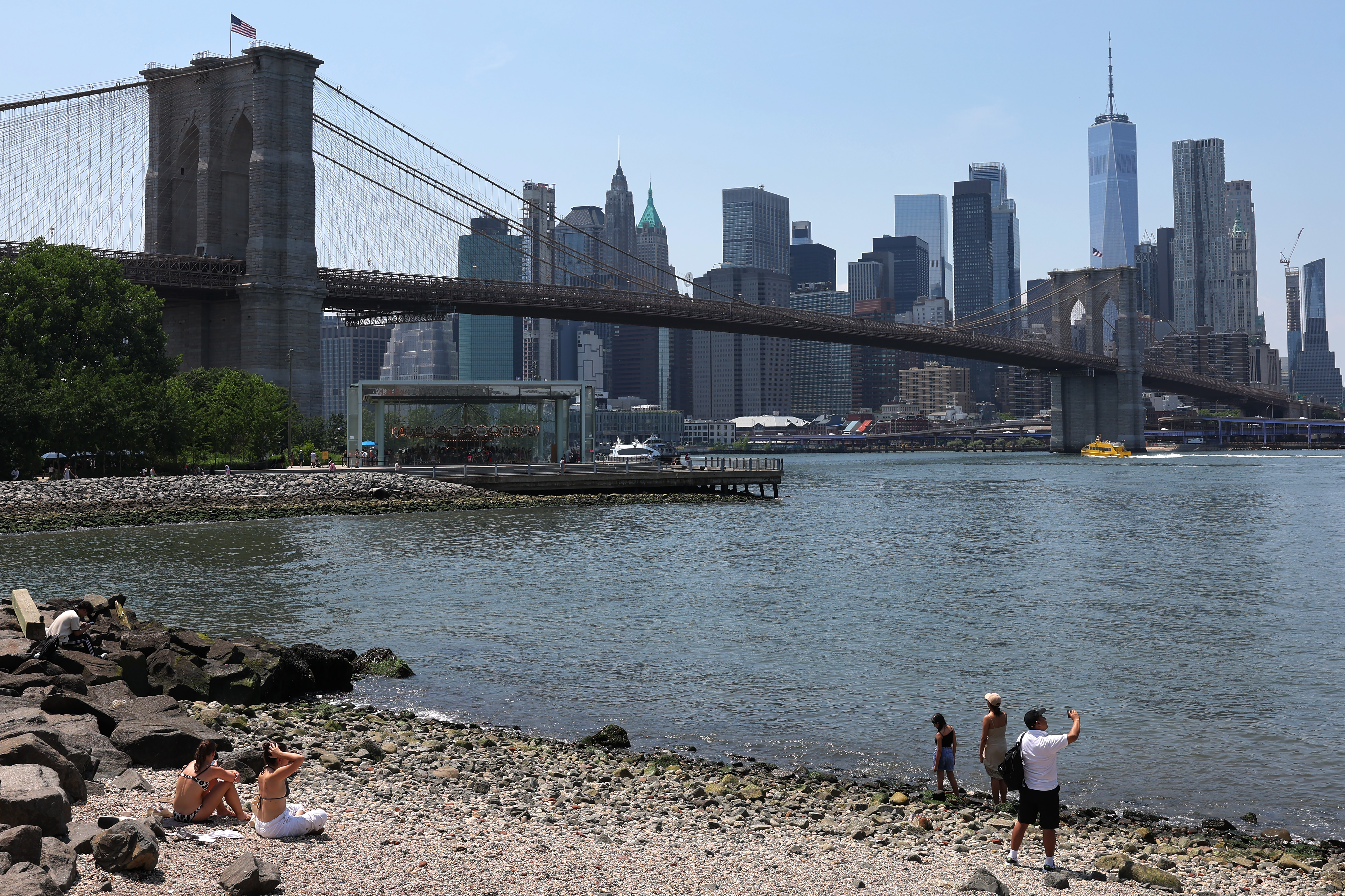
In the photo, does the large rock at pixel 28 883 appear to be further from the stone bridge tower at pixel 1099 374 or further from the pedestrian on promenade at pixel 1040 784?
the stone bridge tower at pixel 1099 374

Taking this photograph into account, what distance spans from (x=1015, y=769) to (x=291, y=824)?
20.1 feet

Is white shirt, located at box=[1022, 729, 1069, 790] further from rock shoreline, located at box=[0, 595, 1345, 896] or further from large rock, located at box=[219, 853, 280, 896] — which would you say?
large rock, located at box=[219, 853, 280, 896]

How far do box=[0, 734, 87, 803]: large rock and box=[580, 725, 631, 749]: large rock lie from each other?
20.1 feet

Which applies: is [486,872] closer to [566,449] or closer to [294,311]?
[566,449]

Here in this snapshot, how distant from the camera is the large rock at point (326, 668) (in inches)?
652

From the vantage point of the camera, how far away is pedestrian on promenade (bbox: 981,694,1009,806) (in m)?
11.3

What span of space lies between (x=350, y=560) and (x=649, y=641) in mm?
14711

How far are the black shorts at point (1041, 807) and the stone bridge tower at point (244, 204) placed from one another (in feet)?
207

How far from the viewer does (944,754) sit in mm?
12023

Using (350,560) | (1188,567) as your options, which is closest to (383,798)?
(350,560)

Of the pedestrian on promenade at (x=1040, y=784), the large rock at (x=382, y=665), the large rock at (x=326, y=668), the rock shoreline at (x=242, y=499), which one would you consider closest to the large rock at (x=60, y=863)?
the pedestrian on promenade at (x=1040, y=784)

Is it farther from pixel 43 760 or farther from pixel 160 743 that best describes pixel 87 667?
pixel 43 760

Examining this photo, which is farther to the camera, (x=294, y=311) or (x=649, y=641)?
(x=294, y=311)

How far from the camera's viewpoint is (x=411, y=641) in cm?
2072
